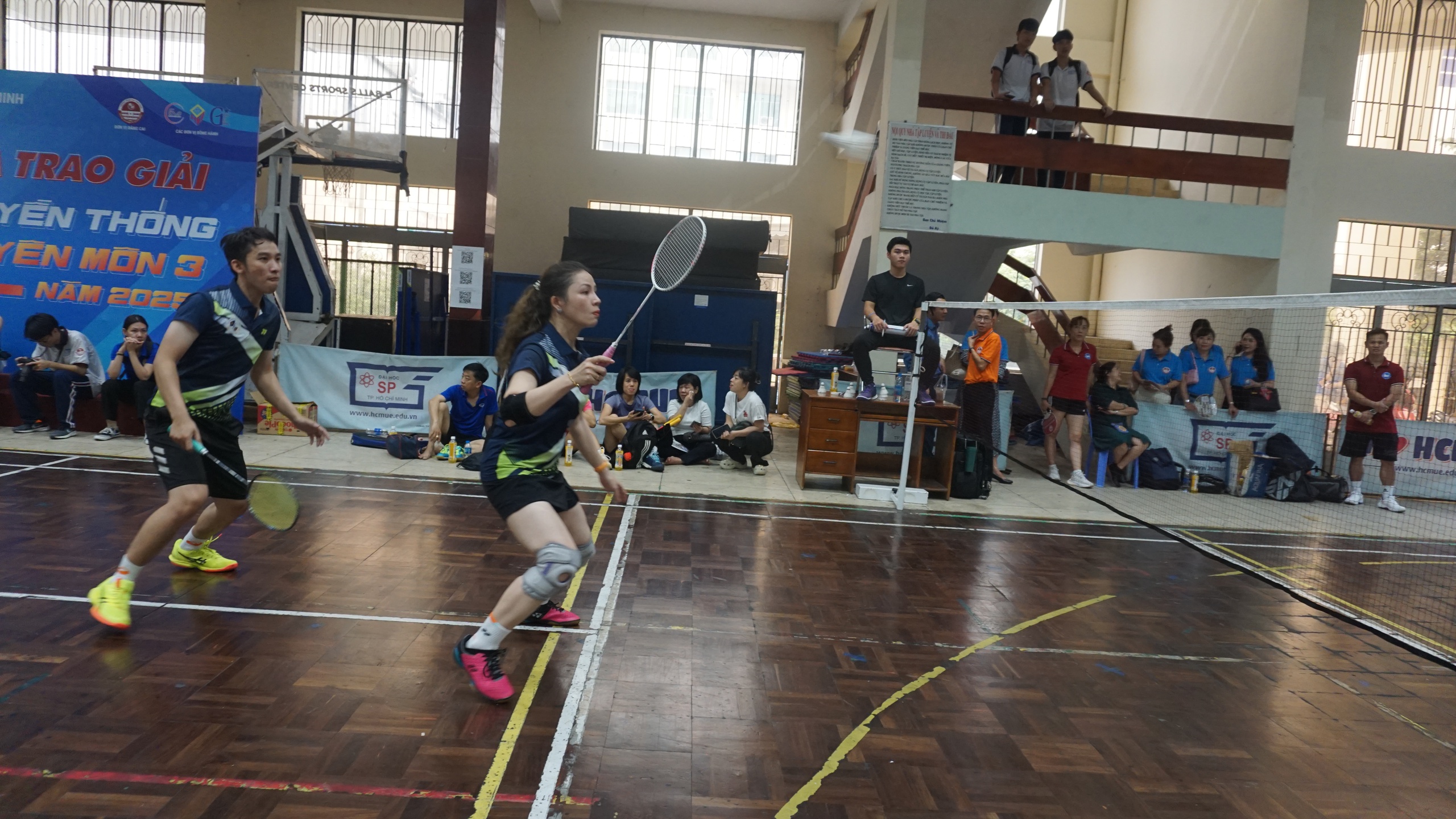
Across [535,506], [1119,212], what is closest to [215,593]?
[535,506]

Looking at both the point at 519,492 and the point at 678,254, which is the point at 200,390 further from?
the point at 678,254

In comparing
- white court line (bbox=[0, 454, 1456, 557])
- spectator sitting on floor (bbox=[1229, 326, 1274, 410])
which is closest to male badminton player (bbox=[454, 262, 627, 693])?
white court line (bbox=[0, 454, 1456, 557])

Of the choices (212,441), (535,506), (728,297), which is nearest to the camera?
(535,506)

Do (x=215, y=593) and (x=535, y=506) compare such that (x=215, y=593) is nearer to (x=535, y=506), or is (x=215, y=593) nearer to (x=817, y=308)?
(x=535, y=506)

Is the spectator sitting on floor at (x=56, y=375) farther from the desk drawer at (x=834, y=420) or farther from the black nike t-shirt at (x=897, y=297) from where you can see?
the black nike t-shirt at (x=897, y=297)

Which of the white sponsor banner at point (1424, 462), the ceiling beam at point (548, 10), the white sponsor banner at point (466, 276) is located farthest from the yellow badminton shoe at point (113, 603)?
the ceiling beam at point (548, 10)

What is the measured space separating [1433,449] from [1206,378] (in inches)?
126

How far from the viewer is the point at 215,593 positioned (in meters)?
5.25

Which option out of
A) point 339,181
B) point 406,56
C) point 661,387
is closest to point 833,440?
point 661,387

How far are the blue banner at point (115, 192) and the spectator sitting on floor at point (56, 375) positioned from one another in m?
0.66

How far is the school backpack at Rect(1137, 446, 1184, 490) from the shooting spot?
37.8 feet

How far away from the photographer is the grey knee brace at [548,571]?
3.87m

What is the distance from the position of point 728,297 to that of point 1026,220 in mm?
4290

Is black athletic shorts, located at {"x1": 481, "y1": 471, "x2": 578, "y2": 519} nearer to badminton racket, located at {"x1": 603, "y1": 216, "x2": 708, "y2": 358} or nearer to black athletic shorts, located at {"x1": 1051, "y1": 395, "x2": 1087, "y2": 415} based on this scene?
badminton racket, located at {"x1": 603, "y1": 216, "x2": 708, "y2": 358}
